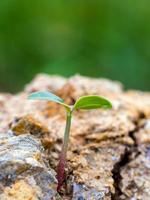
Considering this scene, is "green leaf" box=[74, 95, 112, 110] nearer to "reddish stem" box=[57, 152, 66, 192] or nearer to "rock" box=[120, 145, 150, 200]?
"reddish stem" box=[57, 152, 66, 192]

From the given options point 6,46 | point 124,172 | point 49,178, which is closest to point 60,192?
point 49,178

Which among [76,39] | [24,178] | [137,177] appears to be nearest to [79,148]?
[137,177]

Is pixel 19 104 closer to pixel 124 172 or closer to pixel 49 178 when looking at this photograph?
pixel 124 172

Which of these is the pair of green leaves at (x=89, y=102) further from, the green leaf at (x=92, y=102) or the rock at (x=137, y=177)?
the rock at (x=137, y=177)

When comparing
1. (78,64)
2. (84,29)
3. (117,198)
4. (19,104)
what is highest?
(84,29)

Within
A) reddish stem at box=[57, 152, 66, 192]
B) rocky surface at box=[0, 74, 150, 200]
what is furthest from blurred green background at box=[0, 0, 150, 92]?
reddish stem at box=[57, 152, 66, 192]

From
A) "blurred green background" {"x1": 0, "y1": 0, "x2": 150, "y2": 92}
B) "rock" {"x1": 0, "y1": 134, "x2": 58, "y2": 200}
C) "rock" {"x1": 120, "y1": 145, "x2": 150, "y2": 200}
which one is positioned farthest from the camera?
"blurred green background" {"x1": 0, "y1": 0, "x2": 150, "y2": 92}
